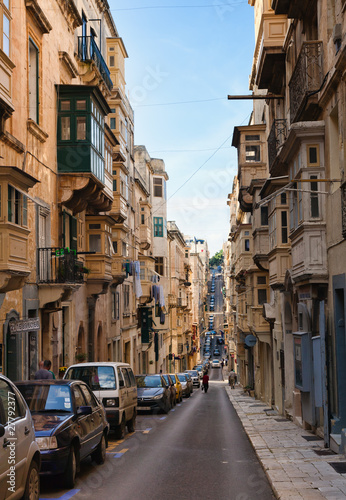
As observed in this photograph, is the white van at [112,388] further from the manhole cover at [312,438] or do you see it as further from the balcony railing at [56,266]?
the balcony railing at [56,266]

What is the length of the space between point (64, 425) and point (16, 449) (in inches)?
103

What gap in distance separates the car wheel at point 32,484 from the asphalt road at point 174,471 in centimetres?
122

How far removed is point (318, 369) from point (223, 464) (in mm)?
3017

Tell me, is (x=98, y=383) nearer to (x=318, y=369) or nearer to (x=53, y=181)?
(x=318, y=369)

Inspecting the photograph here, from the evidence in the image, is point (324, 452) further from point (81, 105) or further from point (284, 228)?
point (81, 105)

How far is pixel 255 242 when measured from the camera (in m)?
31.4

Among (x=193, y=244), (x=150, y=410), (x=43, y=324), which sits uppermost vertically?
(x=193, y=244)

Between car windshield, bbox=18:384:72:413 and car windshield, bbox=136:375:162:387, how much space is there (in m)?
15.2

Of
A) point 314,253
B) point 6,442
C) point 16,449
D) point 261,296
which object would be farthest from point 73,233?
point 6,442

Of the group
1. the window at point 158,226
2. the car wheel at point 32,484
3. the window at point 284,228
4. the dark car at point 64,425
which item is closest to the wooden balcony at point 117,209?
the window at point 284,228

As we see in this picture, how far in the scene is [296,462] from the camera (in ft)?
38.9

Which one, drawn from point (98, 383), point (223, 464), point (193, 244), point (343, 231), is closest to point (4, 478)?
point (223, 464)

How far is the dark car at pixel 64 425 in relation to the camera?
31.0ft

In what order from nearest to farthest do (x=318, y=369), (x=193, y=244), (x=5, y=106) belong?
1. (x=318, y=369)
2. (x=5, y=106)
3. (x=193, y=244)
